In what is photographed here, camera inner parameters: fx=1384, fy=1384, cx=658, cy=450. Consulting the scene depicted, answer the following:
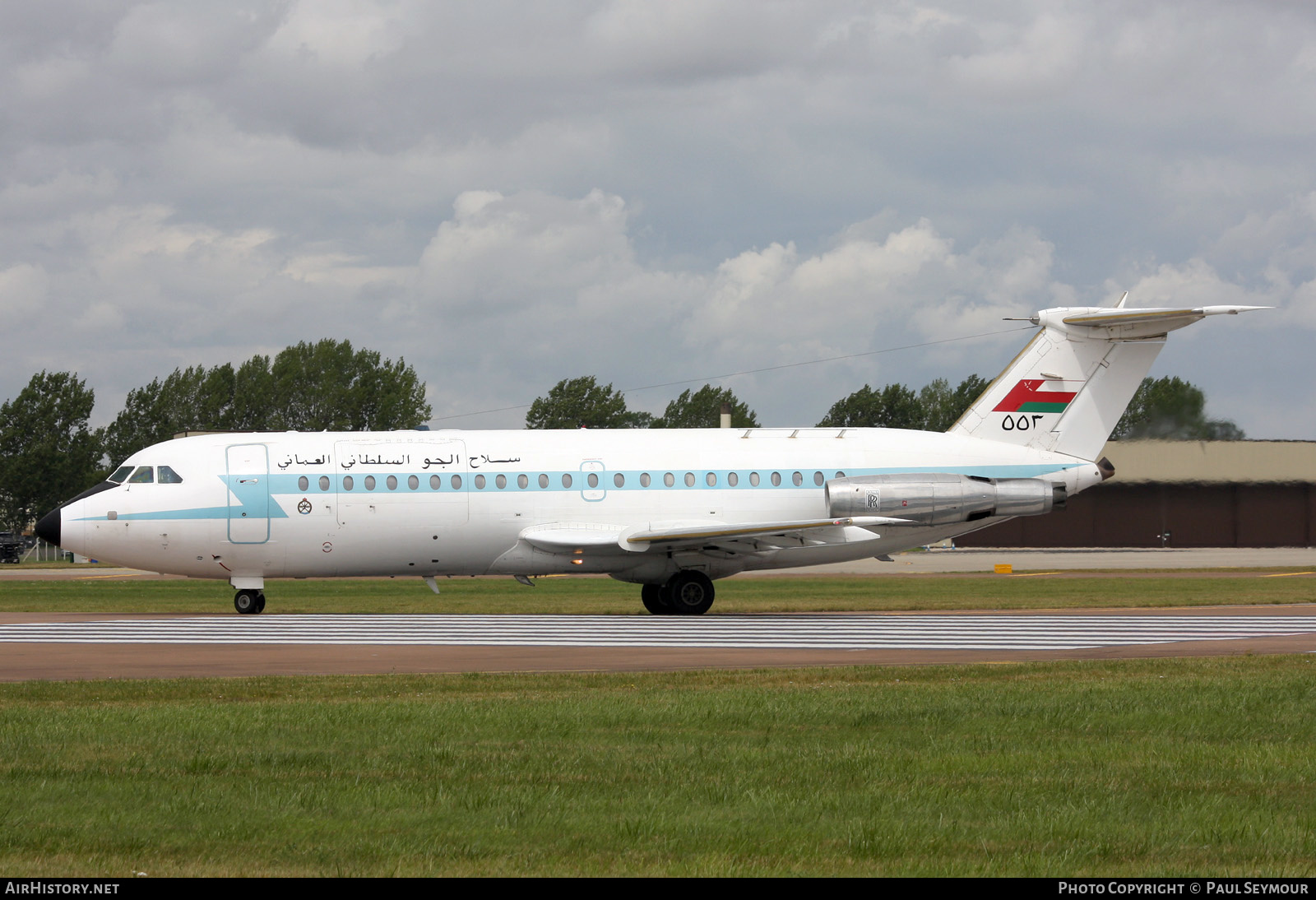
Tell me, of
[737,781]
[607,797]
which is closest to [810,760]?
[737,781]

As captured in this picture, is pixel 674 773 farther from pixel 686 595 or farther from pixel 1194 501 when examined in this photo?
pixel 1194 501

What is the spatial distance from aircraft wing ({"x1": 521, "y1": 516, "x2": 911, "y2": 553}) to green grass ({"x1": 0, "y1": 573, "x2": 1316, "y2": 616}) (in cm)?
146

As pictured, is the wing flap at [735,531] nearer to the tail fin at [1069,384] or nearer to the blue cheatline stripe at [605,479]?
the blue cheatline stripe at [605,479]

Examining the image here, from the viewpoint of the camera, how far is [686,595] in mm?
26750

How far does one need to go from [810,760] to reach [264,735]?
4.20 meters

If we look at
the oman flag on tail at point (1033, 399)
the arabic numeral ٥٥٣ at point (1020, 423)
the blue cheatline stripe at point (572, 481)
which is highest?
the oman flag on tail at point (1033, 399)

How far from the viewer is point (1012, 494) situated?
27.6 m

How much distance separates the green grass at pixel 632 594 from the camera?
2877 cm

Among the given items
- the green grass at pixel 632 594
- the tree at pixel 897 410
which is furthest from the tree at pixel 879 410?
the green grass at pixel 632 594

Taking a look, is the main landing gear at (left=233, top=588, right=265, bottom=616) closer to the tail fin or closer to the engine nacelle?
the engine nacelle

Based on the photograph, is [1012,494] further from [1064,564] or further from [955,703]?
[1064,564]

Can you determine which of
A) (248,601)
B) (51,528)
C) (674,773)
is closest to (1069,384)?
(248,601)

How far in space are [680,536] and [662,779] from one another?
55.7 ft

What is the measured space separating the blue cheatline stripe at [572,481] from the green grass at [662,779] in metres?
12.4
